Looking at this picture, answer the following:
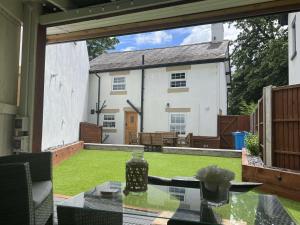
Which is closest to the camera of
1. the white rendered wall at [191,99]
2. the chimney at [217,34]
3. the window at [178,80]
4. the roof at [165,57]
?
the white rendered wall at [191,99]

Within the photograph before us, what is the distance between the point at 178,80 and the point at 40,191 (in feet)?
40.8

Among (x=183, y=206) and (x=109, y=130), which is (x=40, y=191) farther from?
(x=109, y=130)

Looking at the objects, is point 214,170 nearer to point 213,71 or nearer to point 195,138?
point 195,138

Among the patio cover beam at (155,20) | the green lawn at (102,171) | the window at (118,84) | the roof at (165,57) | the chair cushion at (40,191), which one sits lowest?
the green lawn at (102,171)

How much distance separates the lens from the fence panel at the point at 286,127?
5168 mm

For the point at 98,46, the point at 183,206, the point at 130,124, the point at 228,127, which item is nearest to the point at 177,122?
the point at 228,127

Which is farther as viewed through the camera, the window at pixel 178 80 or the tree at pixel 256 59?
the tree at pixel 256 59

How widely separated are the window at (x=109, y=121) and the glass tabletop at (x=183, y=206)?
1298cm

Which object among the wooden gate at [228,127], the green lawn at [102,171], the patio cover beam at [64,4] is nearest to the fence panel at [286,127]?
the green lawn at [102,171]

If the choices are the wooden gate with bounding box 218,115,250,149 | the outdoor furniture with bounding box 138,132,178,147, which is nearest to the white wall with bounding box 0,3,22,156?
the outdoor furniture with bounding box 138,132,178,147

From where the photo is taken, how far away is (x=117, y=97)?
51.3 feet

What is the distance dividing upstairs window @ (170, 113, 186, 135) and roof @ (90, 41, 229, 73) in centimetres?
260

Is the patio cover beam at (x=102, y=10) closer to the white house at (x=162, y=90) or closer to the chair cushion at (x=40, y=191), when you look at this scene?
the chair cushion at (x=40, y=191)

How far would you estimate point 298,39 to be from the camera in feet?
23.5
